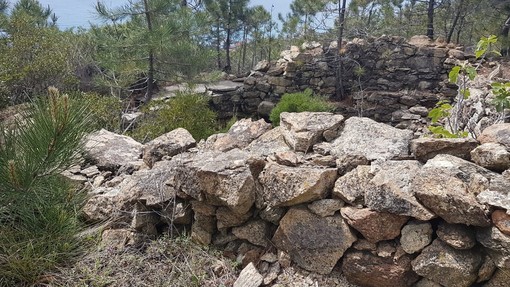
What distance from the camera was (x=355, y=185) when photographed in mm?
1771

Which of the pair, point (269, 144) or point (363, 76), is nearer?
point (269, 144)

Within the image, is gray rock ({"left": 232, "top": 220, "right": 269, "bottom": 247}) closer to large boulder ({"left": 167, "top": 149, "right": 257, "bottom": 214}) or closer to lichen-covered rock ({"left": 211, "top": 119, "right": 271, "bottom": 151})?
large boulder ({"left": 167, "top": 149, "right": 257, "bottom": 214})

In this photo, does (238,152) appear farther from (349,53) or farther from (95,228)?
(349,53)

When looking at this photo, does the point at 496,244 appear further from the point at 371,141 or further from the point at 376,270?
the point at 371,141

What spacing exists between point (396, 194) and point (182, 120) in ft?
12.7

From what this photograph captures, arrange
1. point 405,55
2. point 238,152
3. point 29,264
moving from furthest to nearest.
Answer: point 405,55
point 238,152
point 29,264

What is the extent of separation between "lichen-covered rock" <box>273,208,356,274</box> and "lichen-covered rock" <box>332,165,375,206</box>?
11 cm

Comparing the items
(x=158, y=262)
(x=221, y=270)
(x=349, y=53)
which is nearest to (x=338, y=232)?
(x=221, y=270)

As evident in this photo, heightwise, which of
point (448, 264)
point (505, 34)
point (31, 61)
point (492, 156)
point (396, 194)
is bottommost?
point (448, 264)

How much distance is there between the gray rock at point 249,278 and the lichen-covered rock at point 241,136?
81 centimetres

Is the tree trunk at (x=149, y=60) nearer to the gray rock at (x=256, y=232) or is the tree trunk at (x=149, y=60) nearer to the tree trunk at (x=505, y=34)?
the gray rock at (x=256, y=232)

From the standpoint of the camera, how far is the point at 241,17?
12.3 metres

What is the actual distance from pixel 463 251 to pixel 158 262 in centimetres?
144

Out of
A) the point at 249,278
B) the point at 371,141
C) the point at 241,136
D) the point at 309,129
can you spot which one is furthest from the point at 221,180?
the point at 371,141
